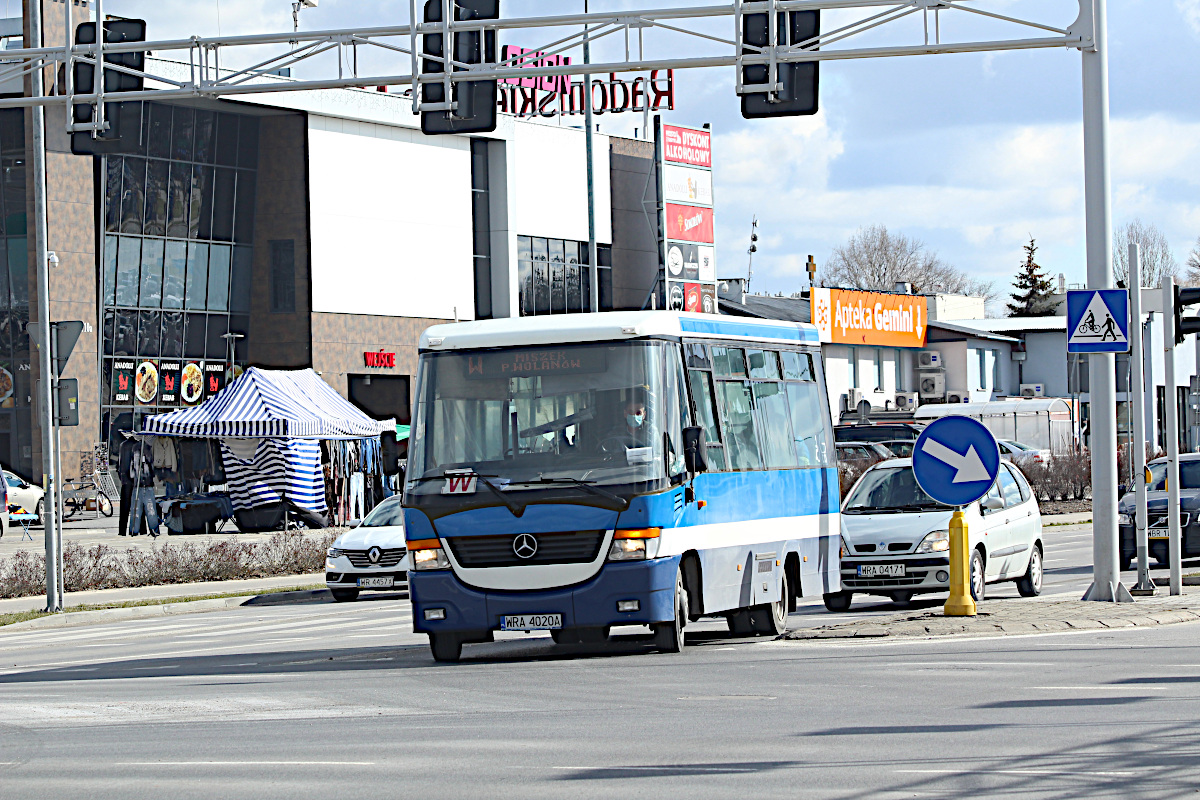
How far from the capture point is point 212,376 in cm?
6234

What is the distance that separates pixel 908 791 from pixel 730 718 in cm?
271

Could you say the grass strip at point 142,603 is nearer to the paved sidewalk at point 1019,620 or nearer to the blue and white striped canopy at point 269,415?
the paved sidewalk at point 1019,620

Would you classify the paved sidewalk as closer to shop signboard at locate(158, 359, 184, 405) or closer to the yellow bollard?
the yellow bollard

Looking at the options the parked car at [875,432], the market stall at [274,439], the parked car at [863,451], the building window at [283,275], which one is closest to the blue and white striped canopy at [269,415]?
the market stall at [274,439]

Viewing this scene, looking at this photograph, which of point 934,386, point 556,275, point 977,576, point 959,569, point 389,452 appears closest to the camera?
point 389,452

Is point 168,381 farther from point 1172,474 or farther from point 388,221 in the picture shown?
point 1172,474

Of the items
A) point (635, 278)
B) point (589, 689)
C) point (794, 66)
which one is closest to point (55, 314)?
point (635, 278)

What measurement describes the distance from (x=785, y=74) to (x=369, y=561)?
997 cm

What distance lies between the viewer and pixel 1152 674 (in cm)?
1180

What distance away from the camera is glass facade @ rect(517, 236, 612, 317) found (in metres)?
69.7

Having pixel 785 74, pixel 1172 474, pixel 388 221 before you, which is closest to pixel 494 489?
pixel 785 74

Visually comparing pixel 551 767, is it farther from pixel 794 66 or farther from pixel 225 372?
pixel 225 372

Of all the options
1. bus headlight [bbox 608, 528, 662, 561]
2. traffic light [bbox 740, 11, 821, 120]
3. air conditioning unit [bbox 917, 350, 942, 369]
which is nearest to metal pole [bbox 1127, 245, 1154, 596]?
traffic light [bbox 740, 11, 821, 120]

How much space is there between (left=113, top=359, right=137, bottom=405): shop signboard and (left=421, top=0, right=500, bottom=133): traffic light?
133 feet
